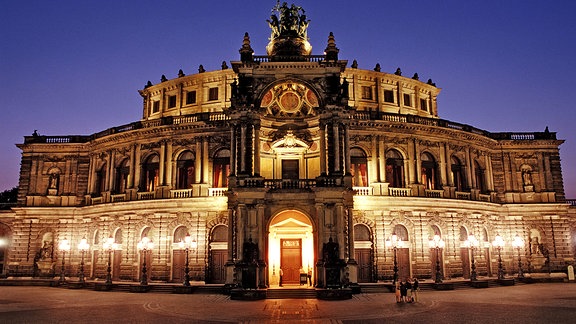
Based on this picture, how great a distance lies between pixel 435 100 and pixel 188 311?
37.3 metres

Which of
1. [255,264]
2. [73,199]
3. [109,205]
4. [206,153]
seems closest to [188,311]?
[255,264]

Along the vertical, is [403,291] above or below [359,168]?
below

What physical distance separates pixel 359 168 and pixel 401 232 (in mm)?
6210

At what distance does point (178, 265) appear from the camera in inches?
1485

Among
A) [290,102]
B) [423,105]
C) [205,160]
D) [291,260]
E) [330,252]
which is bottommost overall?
[291,260]

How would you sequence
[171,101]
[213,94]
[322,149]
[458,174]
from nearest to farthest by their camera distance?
[322,149] → [458,174] → [213,94] → [171,101]

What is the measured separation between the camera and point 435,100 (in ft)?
166

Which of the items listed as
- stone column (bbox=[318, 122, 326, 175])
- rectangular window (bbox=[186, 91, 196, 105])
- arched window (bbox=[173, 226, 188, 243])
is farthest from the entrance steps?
rectangular window (bbox=[186, 91, 196, 105])

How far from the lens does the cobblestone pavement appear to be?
2020cm

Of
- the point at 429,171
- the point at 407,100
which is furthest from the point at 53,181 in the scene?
the point at 407,100

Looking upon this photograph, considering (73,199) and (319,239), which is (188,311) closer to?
(319,239)

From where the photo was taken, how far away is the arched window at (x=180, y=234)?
126ft

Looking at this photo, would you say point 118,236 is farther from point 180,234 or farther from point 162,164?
point 162,164

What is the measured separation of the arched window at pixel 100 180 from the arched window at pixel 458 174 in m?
32.3
